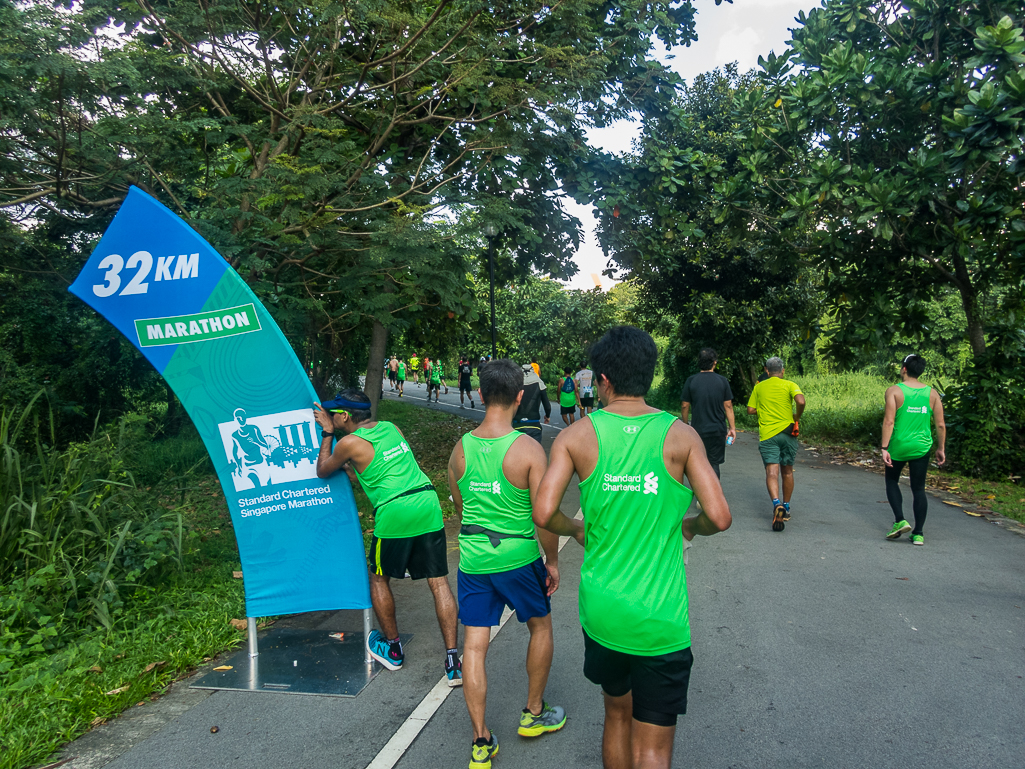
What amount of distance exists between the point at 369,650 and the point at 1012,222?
8.79 meters

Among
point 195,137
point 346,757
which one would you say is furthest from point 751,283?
point 346,757

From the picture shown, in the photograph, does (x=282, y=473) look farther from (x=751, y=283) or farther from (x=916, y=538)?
(x=751, y=283)

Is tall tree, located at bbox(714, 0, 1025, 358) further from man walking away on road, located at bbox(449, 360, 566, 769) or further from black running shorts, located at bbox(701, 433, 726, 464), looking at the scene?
man walking away on road, located at bbox(449, 360, 566, 769)

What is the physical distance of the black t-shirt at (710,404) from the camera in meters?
7.94

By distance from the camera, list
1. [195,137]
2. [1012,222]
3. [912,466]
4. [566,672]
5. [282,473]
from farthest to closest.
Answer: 1. [1012,222]
2. [195,137]
3. [912,466]
4. [282,473]
5. [566,672]

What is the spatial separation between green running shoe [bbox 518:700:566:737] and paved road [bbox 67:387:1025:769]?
5 cm

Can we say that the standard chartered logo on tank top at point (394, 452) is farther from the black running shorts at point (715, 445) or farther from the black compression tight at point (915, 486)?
the black compression tight at point (915, 486)

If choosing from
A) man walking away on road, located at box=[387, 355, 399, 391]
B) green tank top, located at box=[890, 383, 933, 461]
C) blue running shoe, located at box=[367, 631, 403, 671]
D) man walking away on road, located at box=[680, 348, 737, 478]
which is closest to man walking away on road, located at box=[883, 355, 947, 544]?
green tank top, located at box=[890, 383, 933, 461]

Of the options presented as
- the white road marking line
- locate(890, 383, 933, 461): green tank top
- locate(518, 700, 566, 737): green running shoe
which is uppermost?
locate(890, 383, 933, 461): green tank top

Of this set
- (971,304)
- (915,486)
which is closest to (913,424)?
(915,486)

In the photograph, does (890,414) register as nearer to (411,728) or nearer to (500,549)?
(500,549)

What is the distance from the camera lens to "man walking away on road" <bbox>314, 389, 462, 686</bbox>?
4.32 meters

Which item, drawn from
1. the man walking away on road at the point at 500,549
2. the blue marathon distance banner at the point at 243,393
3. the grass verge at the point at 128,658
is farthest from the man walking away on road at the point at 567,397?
the man walking away on road at the point at 500,549

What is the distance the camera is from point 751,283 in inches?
793
